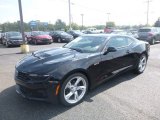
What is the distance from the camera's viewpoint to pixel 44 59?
13.9 feet

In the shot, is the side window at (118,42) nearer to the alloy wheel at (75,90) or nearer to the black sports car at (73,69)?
the black sports car at (73,69)

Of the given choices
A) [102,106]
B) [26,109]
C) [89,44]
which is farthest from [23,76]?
[89,44]

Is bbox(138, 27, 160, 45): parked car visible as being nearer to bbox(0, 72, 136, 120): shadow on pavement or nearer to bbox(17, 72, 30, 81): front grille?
bbox(0, 72, 136, 120): shadow on pavement

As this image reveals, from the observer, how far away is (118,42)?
18.4 ft

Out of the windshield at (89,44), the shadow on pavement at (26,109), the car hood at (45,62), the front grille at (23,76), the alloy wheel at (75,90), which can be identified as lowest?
the shadow on pavement at (26,109)

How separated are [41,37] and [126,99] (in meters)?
16.1

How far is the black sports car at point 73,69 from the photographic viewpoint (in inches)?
146

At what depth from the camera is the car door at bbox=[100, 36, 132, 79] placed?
483 centimetres

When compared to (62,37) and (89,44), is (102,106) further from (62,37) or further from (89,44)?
(62,37)

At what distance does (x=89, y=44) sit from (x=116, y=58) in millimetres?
843

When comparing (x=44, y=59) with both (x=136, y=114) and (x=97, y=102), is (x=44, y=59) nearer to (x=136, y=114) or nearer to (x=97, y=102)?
(x=97, y=102)

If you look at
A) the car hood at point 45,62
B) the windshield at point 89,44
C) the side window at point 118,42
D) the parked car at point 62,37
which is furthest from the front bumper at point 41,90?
the parked car at point 62,37

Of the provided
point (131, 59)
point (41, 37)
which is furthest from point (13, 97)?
point (41, 37)

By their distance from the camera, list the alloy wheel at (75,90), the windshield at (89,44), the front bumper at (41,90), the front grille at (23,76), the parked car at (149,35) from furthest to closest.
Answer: the parked car at (149,35), the windshield at (89,44), the alloy wheel at (75,90), the front grille at (23,76), the front bumper at (41,90)
